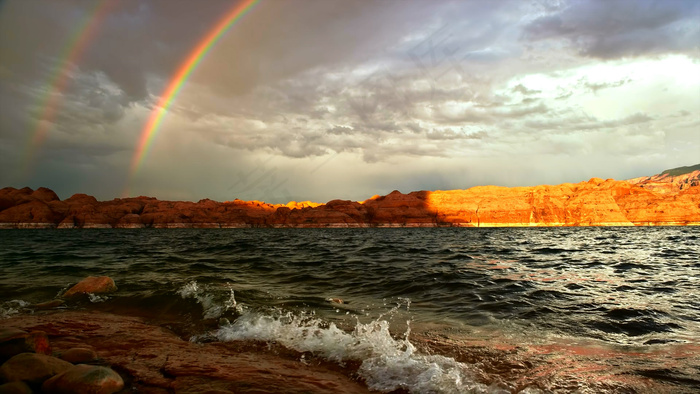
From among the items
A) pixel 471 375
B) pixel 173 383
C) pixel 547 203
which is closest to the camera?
pixel 173 383

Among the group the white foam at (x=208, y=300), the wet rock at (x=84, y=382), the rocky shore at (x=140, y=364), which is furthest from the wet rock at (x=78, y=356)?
the white foam at (x=208, y=300)

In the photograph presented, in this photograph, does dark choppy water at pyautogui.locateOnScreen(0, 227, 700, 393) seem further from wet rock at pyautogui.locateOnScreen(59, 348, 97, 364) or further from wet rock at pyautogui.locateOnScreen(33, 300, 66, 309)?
wet rock at pyautogui.locateOnScreen(59, 348, 97, 364)

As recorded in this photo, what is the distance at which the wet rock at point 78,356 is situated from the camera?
16.3ft

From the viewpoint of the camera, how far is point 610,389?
4.71m

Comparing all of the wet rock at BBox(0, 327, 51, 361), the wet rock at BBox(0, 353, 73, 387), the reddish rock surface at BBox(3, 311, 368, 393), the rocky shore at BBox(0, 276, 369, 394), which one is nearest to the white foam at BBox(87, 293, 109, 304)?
the reddish rock surface at BBox(3, 311, 368, 393)

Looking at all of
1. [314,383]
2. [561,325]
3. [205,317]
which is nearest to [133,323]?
[205,317]

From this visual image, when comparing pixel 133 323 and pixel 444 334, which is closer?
pixel 444 334

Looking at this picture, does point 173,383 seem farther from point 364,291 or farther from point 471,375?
point 364,291

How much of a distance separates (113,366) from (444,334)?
5.66 m

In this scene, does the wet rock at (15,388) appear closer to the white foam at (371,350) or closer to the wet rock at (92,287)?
the white foam at (371,350)

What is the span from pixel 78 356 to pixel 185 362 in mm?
1441

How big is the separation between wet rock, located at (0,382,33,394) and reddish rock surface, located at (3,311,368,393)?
2.57 ft

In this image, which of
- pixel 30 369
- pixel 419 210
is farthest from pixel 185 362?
pixel 419 210

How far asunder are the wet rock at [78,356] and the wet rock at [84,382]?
45.9 inches
